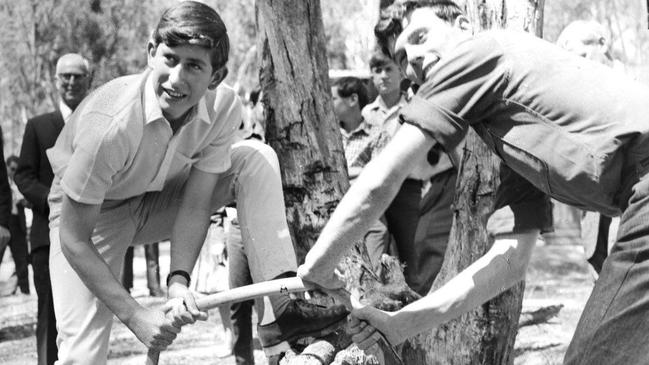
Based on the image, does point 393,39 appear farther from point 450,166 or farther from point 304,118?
point 450,166

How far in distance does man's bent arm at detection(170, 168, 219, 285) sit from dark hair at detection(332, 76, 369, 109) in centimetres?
363

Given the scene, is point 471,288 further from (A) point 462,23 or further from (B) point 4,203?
(B) point 4,203

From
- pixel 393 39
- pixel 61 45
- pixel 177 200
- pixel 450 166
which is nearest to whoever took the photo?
pixel 393 39

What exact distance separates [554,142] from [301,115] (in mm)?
1933

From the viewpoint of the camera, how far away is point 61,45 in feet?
59.0

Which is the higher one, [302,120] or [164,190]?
[302,120]

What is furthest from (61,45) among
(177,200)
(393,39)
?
(393,39)

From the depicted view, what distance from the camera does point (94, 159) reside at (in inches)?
172

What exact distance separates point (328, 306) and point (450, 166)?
2999 mm

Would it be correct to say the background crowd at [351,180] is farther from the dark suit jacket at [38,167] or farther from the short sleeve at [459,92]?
the short sleeve at [459,92]

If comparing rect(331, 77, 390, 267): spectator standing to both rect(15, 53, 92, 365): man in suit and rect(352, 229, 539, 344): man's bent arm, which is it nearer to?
rect(15, 53, 92, 365): man in suit

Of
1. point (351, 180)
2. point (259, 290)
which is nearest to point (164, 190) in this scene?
point (259, 290)

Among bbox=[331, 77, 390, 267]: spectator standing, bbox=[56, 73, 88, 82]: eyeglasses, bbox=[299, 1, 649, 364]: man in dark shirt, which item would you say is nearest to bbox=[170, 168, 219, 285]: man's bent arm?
bbox=[299, 1, 649, 364]: man in dark shirt

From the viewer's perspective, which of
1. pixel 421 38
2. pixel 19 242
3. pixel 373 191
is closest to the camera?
pixel 373 191
